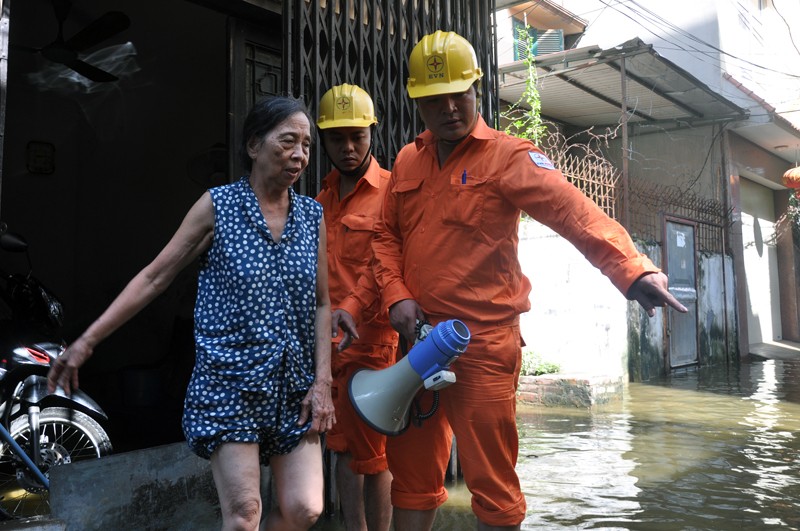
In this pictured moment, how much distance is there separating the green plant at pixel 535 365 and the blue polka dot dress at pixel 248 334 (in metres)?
6.23

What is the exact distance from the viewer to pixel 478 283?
2631 millimetres

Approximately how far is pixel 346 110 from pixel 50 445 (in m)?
2.52

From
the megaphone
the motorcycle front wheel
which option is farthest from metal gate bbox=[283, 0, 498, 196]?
the motorcycle front wheel

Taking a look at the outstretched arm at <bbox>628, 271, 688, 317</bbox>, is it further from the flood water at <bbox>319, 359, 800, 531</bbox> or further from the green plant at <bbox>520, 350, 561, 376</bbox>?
the green plant at <bbox>520, 350, 561, 376</bbox>

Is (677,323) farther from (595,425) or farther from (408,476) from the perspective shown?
(408,476)

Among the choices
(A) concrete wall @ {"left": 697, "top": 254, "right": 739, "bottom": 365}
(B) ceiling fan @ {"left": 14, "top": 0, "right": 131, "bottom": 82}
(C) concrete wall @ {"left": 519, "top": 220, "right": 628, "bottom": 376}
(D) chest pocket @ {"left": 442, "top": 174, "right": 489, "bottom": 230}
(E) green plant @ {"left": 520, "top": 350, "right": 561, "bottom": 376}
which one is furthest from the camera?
→ (A) concrete wall @ {"left": 697, "top": 254, "right": 739, "bottom": 365}

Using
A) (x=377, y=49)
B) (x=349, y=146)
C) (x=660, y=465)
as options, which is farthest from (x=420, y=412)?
(x=660, y=465)

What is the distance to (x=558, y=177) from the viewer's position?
255cm

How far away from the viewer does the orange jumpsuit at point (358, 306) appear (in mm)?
3135

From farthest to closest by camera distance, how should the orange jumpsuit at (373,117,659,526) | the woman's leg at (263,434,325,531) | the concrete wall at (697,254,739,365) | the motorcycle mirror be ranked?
1. the concrete wall at (697,254,739,365)
2. the motorcycle mirror
3. the orange jumpsuit at (373,117,659,526)
4. the woman's leg at (263,434,325,531)

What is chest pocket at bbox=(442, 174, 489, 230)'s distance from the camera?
263 cm

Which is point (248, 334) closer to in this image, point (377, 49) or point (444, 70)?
point (444, 70)

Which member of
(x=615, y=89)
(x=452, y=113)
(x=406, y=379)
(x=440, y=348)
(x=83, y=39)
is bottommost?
(x=406, y=379)

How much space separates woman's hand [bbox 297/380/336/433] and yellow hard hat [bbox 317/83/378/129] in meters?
1.48
